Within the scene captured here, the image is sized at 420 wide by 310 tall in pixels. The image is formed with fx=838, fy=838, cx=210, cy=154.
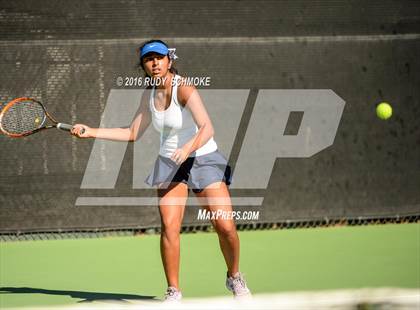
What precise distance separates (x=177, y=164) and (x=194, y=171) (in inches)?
6.5

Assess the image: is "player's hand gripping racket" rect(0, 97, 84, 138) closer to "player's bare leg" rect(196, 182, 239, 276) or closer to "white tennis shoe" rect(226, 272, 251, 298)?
"player's bare leg" rect(196, 182, 239, 276)

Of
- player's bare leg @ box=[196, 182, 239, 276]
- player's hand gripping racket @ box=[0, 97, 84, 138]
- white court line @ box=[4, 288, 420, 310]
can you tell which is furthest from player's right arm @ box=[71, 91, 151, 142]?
white court line @ box=[4, 288, 420, 310]

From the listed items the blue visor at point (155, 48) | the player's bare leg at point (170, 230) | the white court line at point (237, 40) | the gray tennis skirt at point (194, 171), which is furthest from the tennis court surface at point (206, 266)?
the white court line at point (237, 40)

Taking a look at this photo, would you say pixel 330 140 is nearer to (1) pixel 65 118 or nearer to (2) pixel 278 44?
(2) pixel 278 44

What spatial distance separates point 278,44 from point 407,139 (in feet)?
4.54

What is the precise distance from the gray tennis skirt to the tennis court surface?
65 cm

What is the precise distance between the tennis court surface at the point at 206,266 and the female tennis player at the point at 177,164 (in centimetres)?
26

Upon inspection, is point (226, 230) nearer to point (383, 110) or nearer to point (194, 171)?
point (194, 171)

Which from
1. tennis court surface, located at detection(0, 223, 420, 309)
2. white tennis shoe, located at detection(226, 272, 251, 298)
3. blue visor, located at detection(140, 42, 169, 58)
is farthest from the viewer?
tennis court surface, located at detection(0, 223, 420, 309)

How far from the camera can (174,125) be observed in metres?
4.55

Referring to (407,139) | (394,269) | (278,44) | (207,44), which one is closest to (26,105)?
(207,44)

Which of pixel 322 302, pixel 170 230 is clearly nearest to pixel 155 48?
pixel 170 230

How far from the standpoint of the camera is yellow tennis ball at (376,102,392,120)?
6930 millimetres

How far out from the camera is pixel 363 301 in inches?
107
